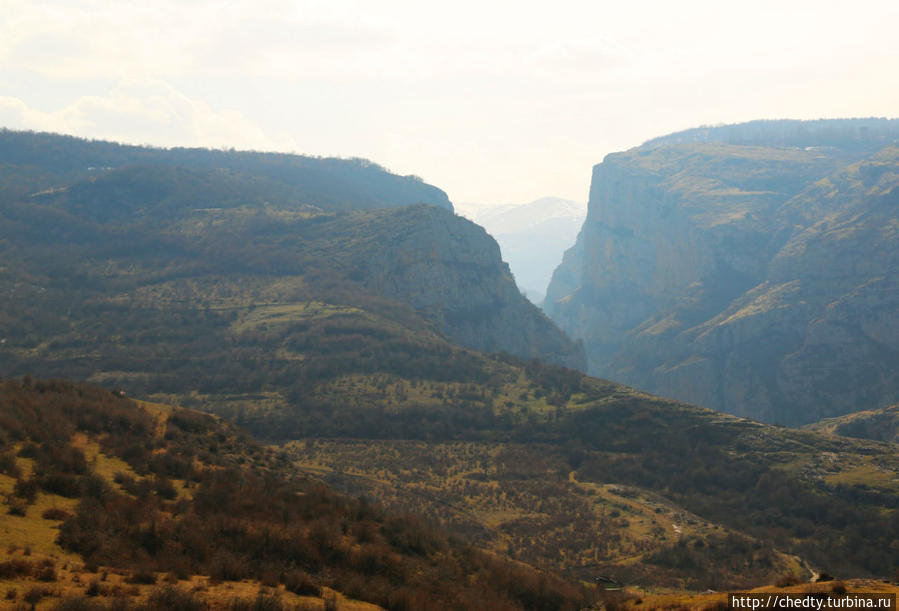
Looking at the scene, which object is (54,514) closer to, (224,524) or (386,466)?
(224,524)

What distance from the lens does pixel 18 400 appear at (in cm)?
4347

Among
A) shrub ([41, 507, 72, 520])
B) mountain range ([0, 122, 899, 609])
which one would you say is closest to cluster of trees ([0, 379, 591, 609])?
mountain range ([0, 122, 899, 609])

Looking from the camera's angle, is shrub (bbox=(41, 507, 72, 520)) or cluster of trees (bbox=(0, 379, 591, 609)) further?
shrub (bbox=(41, 507, 72, 520))

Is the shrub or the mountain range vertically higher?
the shrub

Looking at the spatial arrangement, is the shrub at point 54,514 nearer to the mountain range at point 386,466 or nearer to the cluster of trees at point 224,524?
the mountain range at point 386,466

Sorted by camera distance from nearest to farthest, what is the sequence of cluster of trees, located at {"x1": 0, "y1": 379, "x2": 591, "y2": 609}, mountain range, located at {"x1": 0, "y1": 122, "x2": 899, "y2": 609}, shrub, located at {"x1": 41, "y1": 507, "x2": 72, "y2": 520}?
1. cluster of trees, located at {"x1": 0, "y1": 379, "x2": 591, "y2": 609}
2. shrub, located at {"x1": 41, "y1": 507, "x2": 72, "y2": 520}
3. mountain range, located at {"x1": 0, "y1": 122, "x2": 899, "y2": 609}

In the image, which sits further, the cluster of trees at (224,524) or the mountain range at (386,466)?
the mountain range at (386,466)

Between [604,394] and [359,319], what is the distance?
69.9 m

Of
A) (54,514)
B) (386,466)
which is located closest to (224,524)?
(54,514)

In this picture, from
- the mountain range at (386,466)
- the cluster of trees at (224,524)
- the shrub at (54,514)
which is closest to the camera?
the cluster of trees at (224,524)

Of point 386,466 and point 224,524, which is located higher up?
point 224,524

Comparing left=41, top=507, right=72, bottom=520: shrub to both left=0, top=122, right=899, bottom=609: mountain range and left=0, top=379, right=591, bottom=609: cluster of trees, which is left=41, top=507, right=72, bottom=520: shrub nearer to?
left=0, top=122, right=899, bottom=609: mountain range

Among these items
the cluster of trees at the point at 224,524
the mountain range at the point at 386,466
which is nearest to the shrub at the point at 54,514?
the mountain range at the point at 386,466

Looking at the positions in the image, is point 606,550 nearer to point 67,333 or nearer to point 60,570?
point 60,570
